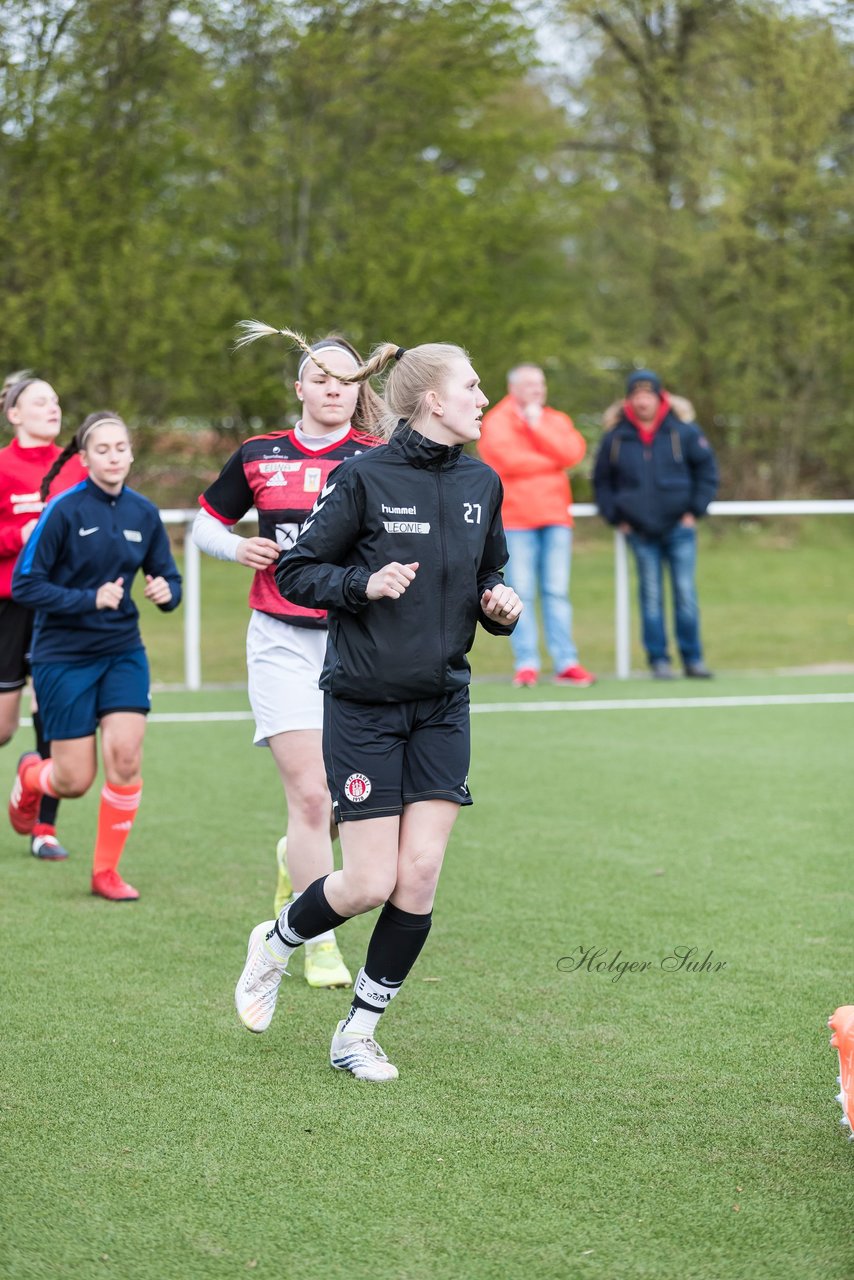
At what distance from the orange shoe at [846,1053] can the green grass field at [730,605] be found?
10.4 m

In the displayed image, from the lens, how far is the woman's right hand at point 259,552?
15.6ft

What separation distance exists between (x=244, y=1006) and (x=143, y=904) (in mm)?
1770

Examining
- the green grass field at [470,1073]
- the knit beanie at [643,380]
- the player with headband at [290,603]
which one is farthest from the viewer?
the knit beanie at [643,380]

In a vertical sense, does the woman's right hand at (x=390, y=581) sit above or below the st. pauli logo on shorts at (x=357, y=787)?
above

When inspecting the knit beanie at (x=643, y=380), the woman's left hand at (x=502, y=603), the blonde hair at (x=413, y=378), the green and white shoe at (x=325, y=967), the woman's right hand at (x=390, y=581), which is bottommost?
the green and white shoe at (x=325, y=967)

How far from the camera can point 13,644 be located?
691 centimetres

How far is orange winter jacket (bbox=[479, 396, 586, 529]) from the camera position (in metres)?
12.3

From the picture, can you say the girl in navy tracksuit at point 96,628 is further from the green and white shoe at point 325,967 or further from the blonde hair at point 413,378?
the blonde hair at point 413,378

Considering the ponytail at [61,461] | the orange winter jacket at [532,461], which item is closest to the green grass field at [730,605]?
the orange winter jacket at [532,461]

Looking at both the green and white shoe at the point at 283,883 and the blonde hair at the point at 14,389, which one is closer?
the green and white shoe at the point at 283,883

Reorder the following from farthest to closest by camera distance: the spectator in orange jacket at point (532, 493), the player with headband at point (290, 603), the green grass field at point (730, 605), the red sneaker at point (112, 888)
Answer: the green grass field at point (730, 605), the spectator in orange jacket at point (532, 493), the red sneaker at point (112, 888), the player with headband at point (290, 603)

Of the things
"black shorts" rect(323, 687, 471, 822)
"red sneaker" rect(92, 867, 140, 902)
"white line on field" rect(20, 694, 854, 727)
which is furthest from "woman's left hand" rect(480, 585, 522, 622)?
"white line on field" rect(20, 694, 854, 727)

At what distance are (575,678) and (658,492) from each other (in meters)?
1.60

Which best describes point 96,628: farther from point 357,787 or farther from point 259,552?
point 357,787
